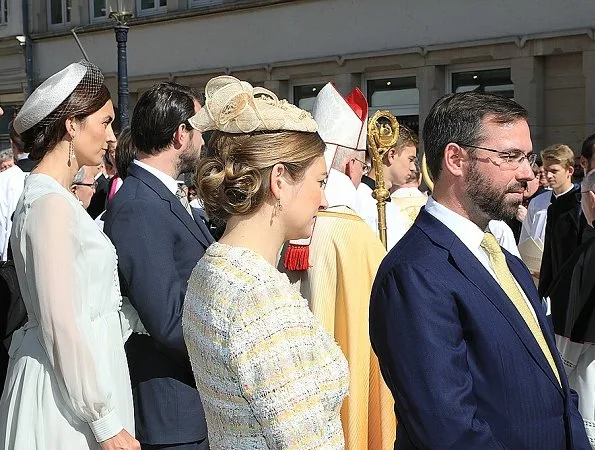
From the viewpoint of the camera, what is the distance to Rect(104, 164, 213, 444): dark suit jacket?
332 centimetres

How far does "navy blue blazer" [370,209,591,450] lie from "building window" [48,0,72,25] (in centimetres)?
2107

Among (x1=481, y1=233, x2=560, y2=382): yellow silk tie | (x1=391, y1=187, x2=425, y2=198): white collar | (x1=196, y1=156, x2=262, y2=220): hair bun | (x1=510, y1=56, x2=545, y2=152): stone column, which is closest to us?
(x1=196, y1=156, x2=262, y2=220): hair bun

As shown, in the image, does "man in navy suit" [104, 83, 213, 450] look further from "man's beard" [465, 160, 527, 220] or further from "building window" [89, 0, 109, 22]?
"building window" [89, 0, 109, 22]

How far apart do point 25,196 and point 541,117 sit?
12.3 meters

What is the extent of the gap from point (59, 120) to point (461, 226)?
1346 millimetres

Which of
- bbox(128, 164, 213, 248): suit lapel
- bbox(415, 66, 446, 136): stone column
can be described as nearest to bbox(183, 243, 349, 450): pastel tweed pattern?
bbox(128, 164, 213, 248): suit lapel

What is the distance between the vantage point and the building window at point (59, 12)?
2244cm

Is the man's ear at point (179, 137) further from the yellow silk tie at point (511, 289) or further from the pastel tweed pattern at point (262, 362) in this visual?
the pastel tweed pattern at point (262, 362)

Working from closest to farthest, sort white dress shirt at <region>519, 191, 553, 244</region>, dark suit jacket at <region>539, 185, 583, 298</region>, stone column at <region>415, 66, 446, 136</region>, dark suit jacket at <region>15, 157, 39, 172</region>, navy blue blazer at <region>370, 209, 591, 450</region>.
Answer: navy blue blazer at <region>370, 209, 591, 450</region> < dark suit jacket at <region>539, 185, 583, 298</region> < dark suit jacket at <region>15, 157, 39, 172</region> < white dress shirt at <region>519, 191, 553, 244</region> < stone column at <region>415, 66, 446, 136</region>

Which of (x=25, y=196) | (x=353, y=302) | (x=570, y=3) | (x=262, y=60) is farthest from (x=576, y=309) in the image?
(x=262, y=60)

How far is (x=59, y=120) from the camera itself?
3.16 m

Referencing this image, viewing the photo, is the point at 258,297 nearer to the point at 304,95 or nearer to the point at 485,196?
the point at 485,196

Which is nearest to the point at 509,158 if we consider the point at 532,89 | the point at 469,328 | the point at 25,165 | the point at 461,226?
the point at 461,226

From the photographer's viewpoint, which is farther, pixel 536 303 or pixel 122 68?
pixel 122 68
